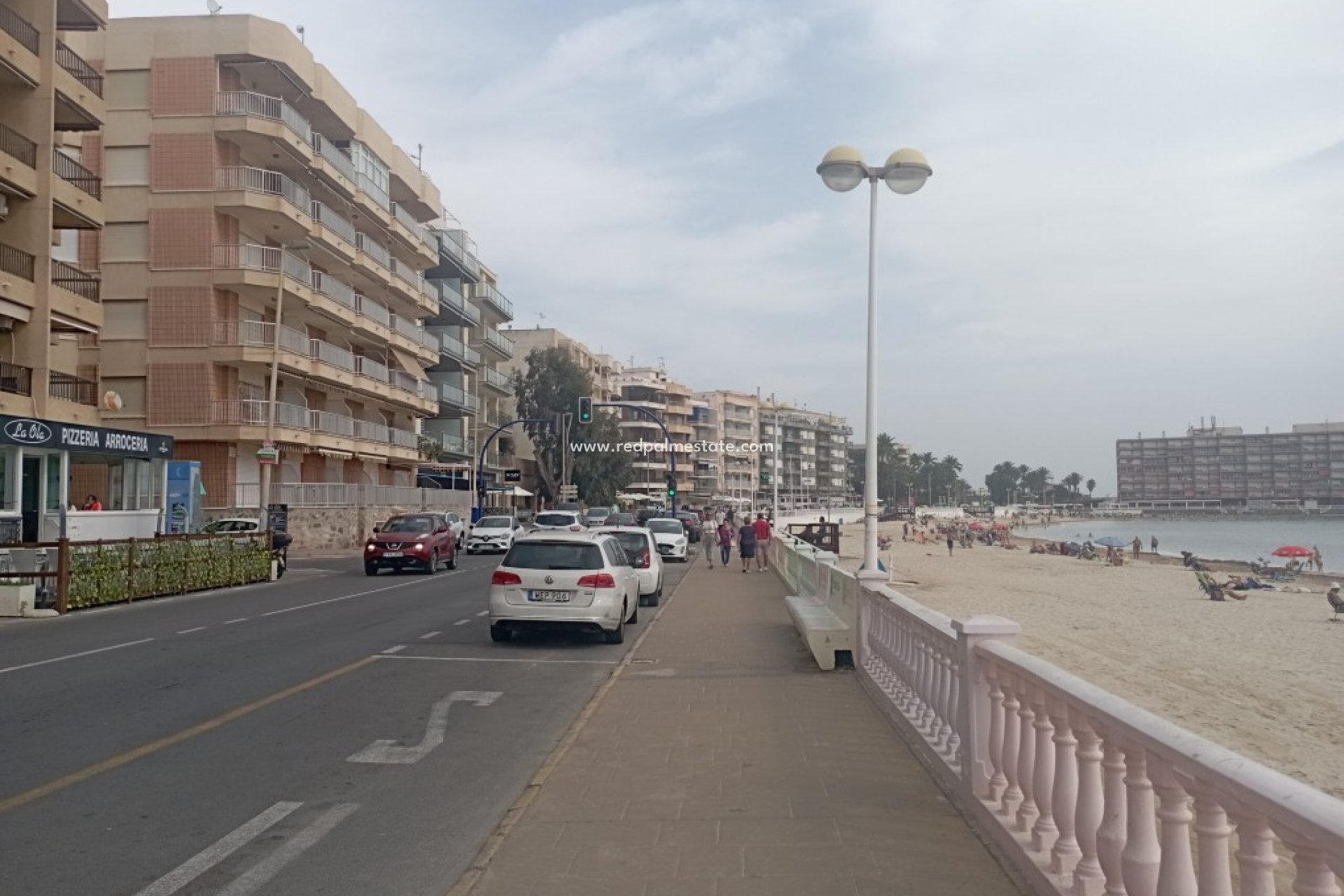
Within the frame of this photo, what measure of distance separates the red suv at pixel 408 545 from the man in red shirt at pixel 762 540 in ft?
29.7

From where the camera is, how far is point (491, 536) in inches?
1725

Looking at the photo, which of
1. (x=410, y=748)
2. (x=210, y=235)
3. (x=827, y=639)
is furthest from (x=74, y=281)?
(x=410, y=748)

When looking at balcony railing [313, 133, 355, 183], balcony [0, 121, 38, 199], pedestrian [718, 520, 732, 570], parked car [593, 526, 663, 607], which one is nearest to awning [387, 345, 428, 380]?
balcony railing [313, 133, 355, 183]

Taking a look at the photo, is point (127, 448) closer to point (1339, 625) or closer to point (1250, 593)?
point (1339, 625)

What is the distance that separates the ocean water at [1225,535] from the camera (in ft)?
289

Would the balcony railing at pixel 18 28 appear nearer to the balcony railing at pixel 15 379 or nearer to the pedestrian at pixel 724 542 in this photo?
the balcony railing at pixel 15 379

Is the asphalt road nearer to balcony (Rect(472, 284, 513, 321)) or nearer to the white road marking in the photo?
the white road marking

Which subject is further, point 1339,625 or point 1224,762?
point 1339,625

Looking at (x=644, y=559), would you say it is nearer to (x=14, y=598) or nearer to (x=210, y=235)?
(x=14, y=598)

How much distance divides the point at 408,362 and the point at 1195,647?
151 ft

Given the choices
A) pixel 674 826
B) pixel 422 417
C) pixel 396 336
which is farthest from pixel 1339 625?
pixel 422 417

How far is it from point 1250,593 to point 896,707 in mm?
37206

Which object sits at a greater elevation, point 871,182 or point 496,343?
point 496,343

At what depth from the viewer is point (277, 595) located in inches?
938
